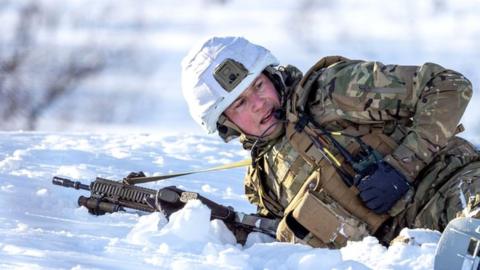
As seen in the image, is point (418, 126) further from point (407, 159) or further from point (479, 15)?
point (479, 15)

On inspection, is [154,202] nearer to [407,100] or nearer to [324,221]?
[324,221]

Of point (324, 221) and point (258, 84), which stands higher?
point (258, 84)

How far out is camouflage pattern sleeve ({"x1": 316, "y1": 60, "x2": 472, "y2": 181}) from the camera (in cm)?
519

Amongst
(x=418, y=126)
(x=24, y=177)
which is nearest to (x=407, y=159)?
(x=418, y=126)

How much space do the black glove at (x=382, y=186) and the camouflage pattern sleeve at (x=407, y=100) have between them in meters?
0.05

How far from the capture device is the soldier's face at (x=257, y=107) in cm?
542

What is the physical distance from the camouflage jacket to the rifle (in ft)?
0.65

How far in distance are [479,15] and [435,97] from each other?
31.3 meters

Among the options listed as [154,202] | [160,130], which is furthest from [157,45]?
[154,202]

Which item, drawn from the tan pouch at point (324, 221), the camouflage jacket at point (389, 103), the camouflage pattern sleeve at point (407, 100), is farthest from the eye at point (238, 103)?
the tan pouch at point (324, 221)

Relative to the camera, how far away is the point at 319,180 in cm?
537

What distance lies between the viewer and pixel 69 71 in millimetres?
28922

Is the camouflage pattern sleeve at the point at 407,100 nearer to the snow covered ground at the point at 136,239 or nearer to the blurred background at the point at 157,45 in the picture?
the snow covered ground at the point at 136,239

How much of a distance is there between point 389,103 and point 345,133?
0.75 ft
